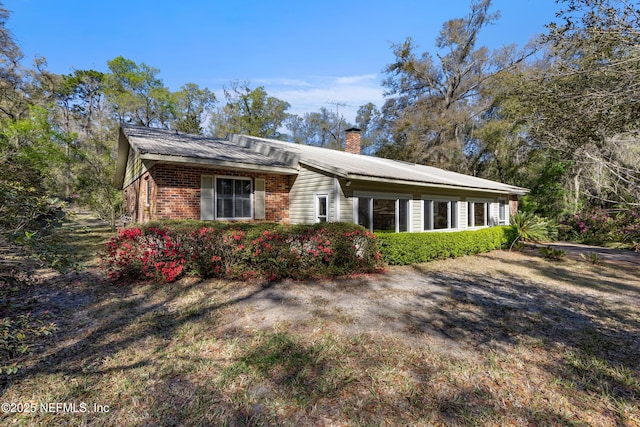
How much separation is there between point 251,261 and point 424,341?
147 inches

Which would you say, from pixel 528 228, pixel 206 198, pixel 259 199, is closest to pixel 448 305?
pixel 259 199

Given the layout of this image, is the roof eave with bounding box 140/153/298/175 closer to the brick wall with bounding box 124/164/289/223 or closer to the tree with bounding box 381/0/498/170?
the brick wall with bounding box 124/164/289/223

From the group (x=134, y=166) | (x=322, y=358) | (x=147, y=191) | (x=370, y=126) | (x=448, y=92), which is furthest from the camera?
(x=370, y=126)

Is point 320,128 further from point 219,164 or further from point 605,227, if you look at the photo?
point 219,164

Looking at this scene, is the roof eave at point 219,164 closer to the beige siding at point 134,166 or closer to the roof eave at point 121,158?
the beige siding at point 134,166

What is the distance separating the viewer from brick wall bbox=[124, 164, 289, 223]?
812 centimetres

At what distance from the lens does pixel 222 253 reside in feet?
19.7

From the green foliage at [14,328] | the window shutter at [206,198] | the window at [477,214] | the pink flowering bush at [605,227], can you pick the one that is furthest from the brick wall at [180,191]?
the pink flowering bush at [605,227]

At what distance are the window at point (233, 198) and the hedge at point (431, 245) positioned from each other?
463cm

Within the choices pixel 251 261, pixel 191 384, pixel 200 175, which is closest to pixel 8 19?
pixel 200 175

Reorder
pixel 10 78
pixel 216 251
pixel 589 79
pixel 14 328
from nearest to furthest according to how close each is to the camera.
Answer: pixel 14 328, pixel 589 79, pixel 216 251, pixel 10 78

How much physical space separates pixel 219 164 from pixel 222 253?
11.4ft

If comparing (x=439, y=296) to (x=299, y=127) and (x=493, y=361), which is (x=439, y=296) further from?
(x=299, y=127)

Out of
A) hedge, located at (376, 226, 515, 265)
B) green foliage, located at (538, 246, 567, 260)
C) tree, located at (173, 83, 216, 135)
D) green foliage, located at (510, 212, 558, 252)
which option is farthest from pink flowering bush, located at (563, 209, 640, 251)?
tree, located at (173, 83, 216, 135)
